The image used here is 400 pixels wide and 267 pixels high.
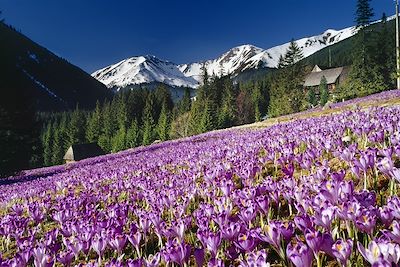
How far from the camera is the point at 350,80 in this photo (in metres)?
63.7

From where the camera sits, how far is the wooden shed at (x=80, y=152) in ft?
313

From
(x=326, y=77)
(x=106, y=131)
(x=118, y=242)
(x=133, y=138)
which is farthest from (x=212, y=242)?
(x=326, y=77)

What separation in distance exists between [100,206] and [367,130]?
A: 4.87m

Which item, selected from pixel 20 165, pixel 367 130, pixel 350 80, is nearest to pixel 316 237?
pixel 367 130

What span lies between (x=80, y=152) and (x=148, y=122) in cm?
2388

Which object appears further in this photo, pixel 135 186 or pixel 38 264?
pixel 135 186

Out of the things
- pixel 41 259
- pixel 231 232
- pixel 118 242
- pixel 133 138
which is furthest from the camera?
pixel 133 138

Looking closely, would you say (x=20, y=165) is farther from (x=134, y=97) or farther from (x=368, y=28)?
(x=134, y=97)

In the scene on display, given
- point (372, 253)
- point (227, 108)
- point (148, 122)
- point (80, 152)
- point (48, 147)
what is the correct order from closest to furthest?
point (372, 253)
point (80, 152)
point (227, 108)
point (148, 122)
point (48, 147)

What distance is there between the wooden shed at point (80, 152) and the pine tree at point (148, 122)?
13.9 m

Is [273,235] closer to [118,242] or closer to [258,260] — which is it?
[258,260]

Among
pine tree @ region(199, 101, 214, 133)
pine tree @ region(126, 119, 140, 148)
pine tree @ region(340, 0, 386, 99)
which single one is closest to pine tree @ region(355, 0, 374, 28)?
pine tree @ region(340, 0, 386, 99)

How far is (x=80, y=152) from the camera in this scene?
97125 millimetres

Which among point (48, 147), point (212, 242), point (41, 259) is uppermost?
point (212, 242)
